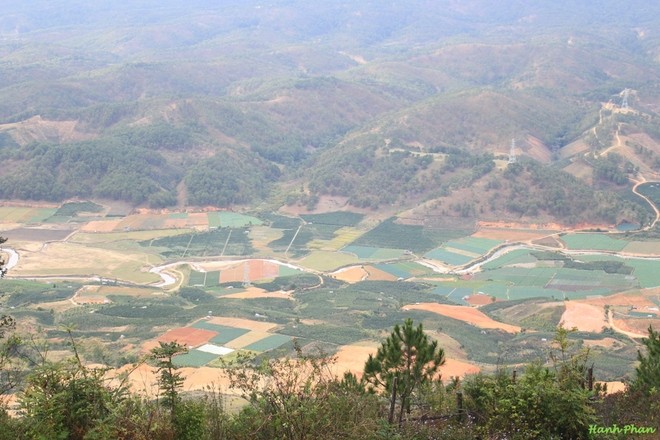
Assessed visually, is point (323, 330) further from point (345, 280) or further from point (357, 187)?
point (357, 187)

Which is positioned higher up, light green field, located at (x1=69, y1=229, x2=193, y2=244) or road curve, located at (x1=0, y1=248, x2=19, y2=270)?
light green field, located at (x1=69, y1=229, x2=193, y2=244)

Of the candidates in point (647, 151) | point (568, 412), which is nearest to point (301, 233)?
point (647, 151)

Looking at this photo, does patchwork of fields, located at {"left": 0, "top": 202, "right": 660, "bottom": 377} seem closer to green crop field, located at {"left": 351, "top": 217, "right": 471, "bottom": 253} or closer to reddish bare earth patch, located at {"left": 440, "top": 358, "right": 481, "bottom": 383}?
green crop field, located at {"left": 351, "top": 217, "right": 471, "bottom": 253}

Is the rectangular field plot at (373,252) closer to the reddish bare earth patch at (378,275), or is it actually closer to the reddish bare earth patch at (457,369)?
the reddish bare earth patch at (378,275)

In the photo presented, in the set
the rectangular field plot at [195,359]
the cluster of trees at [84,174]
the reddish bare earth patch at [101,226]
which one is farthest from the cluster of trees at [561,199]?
the rectangular field plot at [195,359]

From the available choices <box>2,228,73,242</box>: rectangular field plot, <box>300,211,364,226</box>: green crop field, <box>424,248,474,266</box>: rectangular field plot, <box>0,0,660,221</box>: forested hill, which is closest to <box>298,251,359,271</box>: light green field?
<box>424,248,474,266</box>: rectangular field plot

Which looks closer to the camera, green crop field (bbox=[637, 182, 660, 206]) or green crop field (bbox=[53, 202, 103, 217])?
green crop field (bbox=[637, 182, 660, 206])
